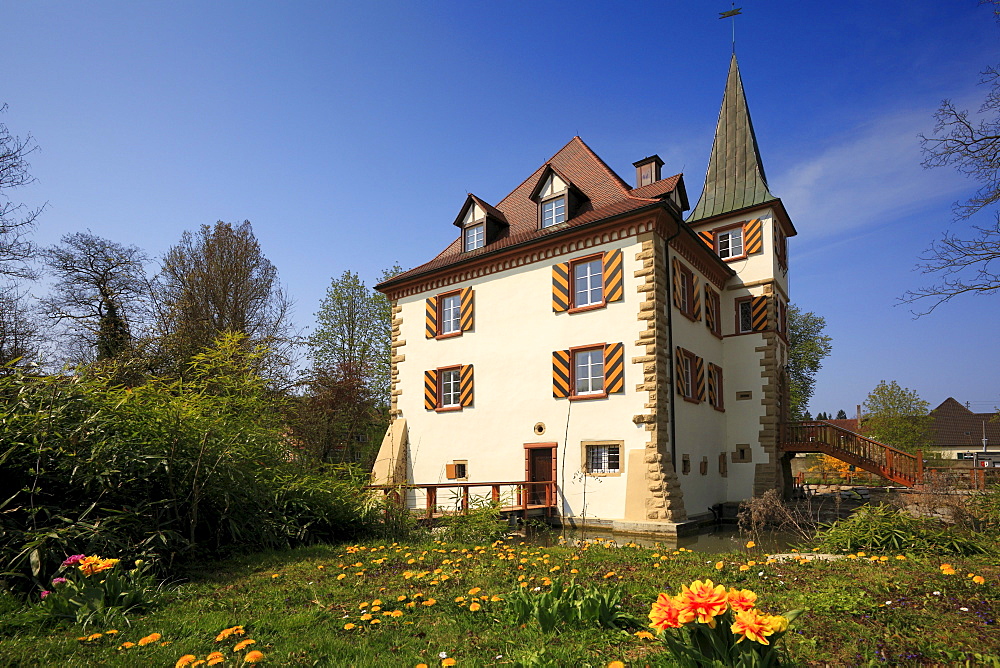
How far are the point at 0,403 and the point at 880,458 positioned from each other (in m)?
21.8

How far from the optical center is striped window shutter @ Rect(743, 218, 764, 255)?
21.2 meters

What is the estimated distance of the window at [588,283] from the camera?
56.4ft

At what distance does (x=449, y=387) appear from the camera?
20.4 m

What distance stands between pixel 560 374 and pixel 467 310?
4.22m

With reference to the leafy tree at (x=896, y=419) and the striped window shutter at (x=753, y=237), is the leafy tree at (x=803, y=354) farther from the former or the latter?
the striped window shutter at (x=753, y=237)

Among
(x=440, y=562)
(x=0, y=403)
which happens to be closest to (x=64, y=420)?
(x=0, y=403)

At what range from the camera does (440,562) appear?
6770 mm

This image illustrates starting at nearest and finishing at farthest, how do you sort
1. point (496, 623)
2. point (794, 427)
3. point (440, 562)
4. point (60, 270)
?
point (496, 623)
point (440, 562)
point (794, 427)
point (60, 270)

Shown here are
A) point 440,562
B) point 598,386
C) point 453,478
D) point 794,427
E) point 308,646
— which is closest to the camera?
point 308,646

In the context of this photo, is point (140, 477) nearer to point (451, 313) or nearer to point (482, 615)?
point (482, 615)

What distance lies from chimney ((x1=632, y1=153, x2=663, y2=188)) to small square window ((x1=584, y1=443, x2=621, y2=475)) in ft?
30.3

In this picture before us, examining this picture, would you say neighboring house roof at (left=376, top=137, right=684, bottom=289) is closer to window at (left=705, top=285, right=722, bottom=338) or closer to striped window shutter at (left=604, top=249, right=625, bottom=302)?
striped window shutter at (left=604, top=249, right=625, bottom=302)

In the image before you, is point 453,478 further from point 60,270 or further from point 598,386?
point 60,270

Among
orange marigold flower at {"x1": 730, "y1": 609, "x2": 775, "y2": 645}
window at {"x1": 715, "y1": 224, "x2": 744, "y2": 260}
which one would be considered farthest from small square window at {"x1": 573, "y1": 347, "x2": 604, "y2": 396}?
orange marigold flower at {"x1": 730, "y1": 609, "x2": 775, "y2": 645}
